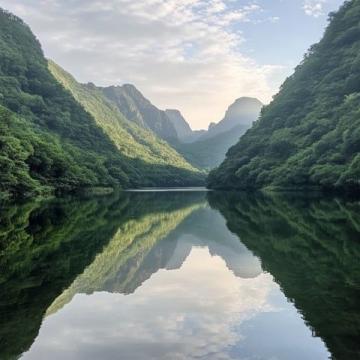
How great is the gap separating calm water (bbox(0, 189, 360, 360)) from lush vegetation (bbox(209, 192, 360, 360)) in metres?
0.04

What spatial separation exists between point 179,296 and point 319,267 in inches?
215

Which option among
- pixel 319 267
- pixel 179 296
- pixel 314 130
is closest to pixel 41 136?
pixel 314 130

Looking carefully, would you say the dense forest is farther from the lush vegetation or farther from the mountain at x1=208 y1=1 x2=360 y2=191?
the lush vegetation

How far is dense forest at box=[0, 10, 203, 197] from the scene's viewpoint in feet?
228

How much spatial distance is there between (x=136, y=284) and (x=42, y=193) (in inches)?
2414

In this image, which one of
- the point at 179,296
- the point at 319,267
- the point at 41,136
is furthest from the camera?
the point at 41,136

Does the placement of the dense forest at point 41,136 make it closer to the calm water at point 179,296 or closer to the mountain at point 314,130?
the mountain at point 314,130

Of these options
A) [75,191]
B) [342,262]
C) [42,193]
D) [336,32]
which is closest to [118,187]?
[75,191]

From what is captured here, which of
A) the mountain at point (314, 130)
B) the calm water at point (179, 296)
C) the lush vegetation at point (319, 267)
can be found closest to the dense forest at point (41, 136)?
the mountain at point (314, 130)

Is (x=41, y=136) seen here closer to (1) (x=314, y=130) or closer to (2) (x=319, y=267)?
(1) (x=314, y=130)

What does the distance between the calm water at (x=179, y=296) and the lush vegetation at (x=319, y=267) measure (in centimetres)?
4

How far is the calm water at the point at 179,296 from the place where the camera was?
877 centimetres

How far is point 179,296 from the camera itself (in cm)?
1292

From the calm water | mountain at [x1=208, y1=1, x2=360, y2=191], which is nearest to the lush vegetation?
the calm water
